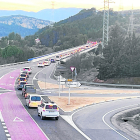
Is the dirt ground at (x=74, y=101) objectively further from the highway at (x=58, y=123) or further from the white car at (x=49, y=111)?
the white car at (x=49, y=111)

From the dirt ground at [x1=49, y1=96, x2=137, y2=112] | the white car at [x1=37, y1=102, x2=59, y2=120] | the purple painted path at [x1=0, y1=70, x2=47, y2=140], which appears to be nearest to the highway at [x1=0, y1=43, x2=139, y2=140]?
the purple painted path at [x1=0, y1=70, x2=47, y2=140]

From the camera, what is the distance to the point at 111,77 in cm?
6950

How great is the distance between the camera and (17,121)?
27766 millimetres

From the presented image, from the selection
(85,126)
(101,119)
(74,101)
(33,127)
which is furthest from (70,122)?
(74,101)

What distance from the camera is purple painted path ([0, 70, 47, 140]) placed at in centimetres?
2266

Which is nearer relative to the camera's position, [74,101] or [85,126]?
[85,126]

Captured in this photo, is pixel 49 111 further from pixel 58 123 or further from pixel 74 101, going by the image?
pixel 74 101

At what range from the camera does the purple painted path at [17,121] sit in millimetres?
22656

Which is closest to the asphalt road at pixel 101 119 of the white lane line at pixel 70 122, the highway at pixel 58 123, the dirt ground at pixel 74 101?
the highway at pixel 58 123

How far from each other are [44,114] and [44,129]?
3.53 m

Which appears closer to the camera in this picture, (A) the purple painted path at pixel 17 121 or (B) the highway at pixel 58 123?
(A) the purple painted path at pixel 17 121

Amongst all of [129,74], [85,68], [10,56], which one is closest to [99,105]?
[129,74]

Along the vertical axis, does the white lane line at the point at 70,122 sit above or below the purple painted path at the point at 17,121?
below

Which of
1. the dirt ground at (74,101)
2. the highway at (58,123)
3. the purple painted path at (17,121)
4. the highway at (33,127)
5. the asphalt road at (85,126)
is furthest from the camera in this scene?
the dirt ground at (74,101)
